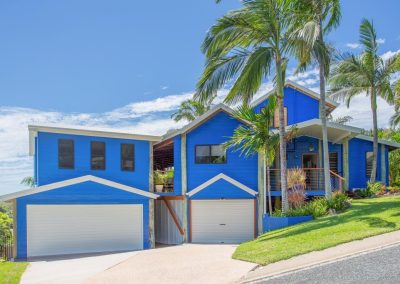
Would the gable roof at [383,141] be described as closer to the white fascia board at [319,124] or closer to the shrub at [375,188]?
the shrub at [375,188]

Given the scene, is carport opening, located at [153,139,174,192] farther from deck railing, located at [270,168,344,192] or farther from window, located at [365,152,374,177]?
window, located at [365,152,374,177]

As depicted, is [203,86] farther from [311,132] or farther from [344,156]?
[344,156]

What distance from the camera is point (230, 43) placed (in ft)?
56.6

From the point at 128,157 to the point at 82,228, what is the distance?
4.07 m

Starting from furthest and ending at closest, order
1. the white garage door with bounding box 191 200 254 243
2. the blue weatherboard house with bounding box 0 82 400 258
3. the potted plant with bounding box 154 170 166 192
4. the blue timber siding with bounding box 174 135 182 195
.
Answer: the potted plant with bounding box 154 170 166 192, the blue timber siding with bounding box 174 135 182 195, the white garage door with bounding box 191 200 254 243, the blue weatherboard house with bounding box 0 82 400 258

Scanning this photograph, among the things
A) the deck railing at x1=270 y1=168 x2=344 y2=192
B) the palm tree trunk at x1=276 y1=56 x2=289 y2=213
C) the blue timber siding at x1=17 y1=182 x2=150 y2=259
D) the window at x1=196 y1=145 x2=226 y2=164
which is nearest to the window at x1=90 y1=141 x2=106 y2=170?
the blue timber siding at x1=17 y1=182 x2=150 y2=259

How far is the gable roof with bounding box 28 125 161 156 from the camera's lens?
1816 centimetres

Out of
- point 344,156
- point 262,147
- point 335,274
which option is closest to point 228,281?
point 335,274

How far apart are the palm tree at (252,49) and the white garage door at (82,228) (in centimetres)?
692

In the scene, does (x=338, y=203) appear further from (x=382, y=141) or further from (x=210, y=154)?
(x=382, y=141)

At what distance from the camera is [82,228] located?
1856cm

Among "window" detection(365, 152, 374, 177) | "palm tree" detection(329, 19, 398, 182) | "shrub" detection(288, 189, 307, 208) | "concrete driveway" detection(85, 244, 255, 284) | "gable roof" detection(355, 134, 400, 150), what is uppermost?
"palm tree" detection(329, 19, 398, 182)

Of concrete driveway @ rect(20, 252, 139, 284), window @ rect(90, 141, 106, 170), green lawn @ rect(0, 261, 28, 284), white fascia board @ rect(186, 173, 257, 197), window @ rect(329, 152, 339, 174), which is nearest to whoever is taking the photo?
green lawn @ rect(0, 261, 28, 284)

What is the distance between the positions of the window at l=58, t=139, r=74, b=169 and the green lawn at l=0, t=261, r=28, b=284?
5302mm
